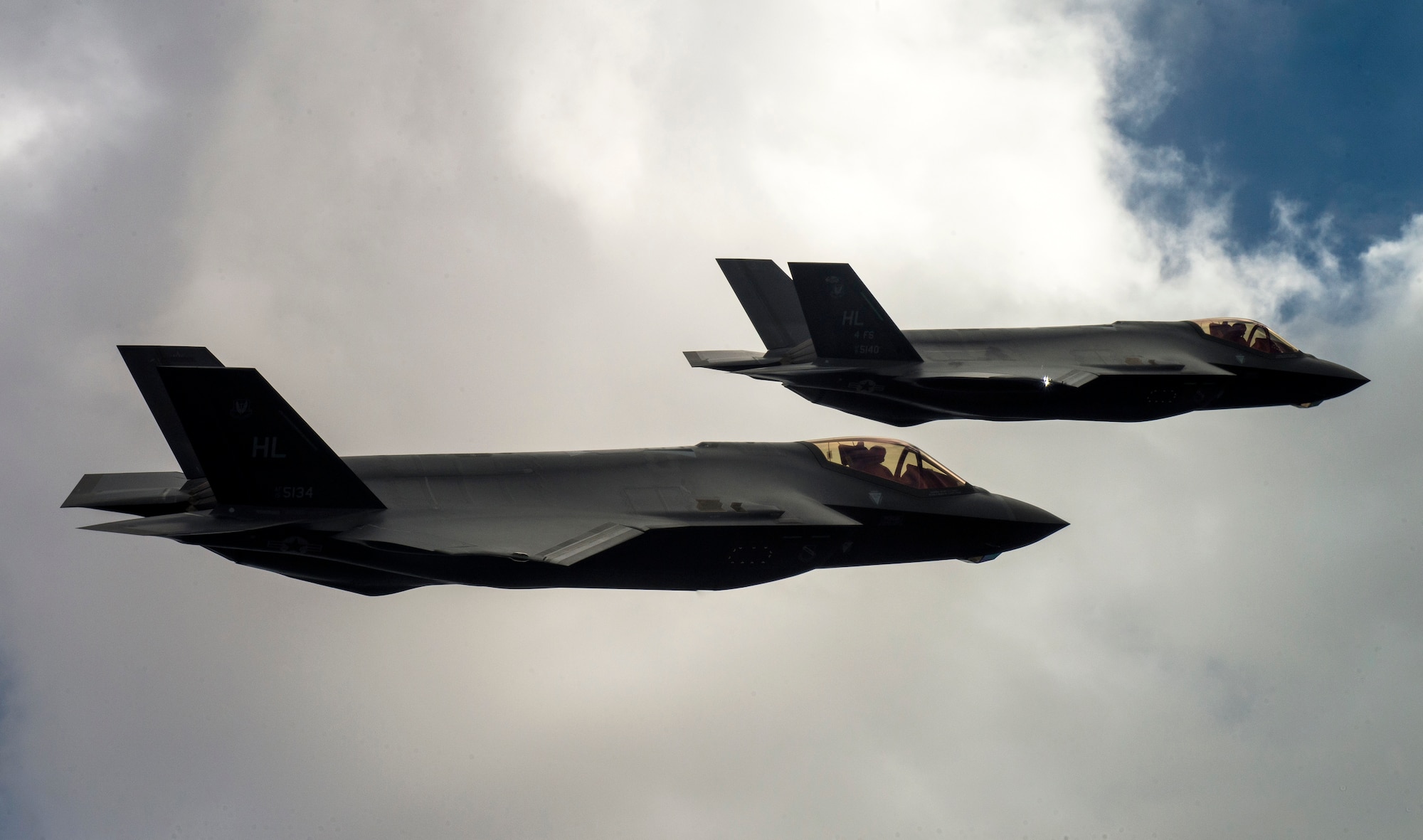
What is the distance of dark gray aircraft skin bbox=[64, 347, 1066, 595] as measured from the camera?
65.4 ft

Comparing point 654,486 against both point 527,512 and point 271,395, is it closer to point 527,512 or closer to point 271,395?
point 527,512

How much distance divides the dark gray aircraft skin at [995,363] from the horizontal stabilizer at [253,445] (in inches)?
498

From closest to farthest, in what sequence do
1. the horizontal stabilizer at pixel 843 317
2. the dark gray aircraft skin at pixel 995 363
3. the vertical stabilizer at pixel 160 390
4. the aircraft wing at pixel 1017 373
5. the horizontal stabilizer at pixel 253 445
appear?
the horizontal stabilizer at pixel 253 445 → the vertical stabilizer at pixel 160 390 → the horizontal stabilizer at pixel 843 317 → the dark gray aircraft skin at pixel 995 363 → the aircraft wing at pixel 1017 373

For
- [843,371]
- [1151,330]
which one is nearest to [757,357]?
[843,371]

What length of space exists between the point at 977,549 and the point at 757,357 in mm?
9389

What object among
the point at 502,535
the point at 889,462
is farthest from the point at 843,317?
the point at 502,535

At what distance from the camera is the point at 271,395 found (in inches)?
778

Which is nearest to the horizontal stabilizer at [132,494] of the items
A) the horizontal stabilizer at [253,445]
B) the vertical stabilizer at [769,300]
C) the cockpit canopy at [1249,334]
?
the horizontal stabilizer at [253,445]

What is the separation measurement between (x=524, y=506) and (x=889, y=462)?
6.94 meters

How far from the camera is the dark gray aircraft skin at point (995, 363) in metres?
30.2

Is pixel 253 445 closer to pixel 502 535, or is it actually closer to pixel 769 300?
pixel 502 535

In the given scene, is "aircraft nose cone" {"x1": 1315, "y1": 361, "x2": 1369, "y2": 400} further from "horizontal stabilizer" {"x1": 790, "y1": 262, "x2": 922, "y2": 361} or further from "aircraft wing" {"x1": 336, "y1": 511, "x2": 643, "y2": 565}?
"aircraft wing" {"x1": 336, "y1": 511, "x2": 643, "y2": 565}

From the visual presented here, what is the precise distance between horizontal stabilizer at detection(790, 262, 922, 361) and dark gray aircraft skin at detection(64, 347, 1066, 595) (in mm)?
5849

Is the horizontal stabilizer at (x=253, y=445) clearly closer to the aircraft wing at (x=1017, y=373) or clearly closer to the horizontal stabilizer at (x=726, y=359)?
the horizontal stabilizer at (x=726, y=359)
